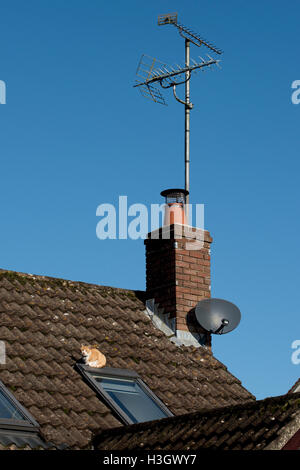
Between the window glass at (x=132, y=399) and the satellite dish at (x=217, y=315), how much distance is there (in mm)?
2480

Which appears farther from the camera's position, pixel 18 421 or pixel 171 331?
pixel 171 331

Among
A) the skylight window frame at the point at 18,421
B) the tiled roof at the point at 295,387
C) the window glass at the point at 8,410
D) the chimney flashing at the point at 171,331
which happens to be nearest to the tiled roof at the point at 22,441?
the skylight window frame at the point at 18,421

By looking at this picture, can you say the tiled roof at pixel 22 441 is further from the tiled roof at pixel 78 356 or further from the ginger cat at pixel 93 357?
the ginger cat at pixel 93 357

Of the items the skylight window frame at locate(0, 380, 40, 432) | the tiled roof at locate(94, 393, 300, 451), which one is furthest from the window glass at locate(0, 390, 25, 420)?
the tiled roof at locate(94, 393, 300, 451)

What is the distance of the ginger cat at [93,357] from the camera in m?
12.0

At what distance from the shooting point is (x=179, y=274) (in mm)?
14570

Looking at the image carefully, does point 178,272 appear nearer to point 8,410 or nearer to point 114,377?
point 114,377

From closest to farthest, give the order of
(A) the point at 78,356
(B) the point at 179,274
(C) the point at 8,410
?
1. (C) the point at 8,410
2. (A) the point at 78,356
3. (B) the point at 179,274

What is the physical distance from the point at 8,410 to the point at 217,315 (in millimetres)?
4941

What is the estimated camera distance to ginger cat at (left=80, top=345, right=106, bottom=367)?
12000 millimetres

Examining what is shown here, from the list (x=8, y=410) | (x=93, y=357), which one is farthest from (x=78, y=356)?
(x=8, y=410)

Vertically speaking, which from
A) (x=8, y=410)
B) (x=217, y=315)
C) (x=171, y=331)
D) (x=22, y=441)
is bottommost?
(x=22, y=441)

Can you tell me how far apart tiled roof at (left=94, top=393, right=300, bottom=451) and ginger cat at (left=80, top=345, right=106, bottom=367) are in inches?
63.7
